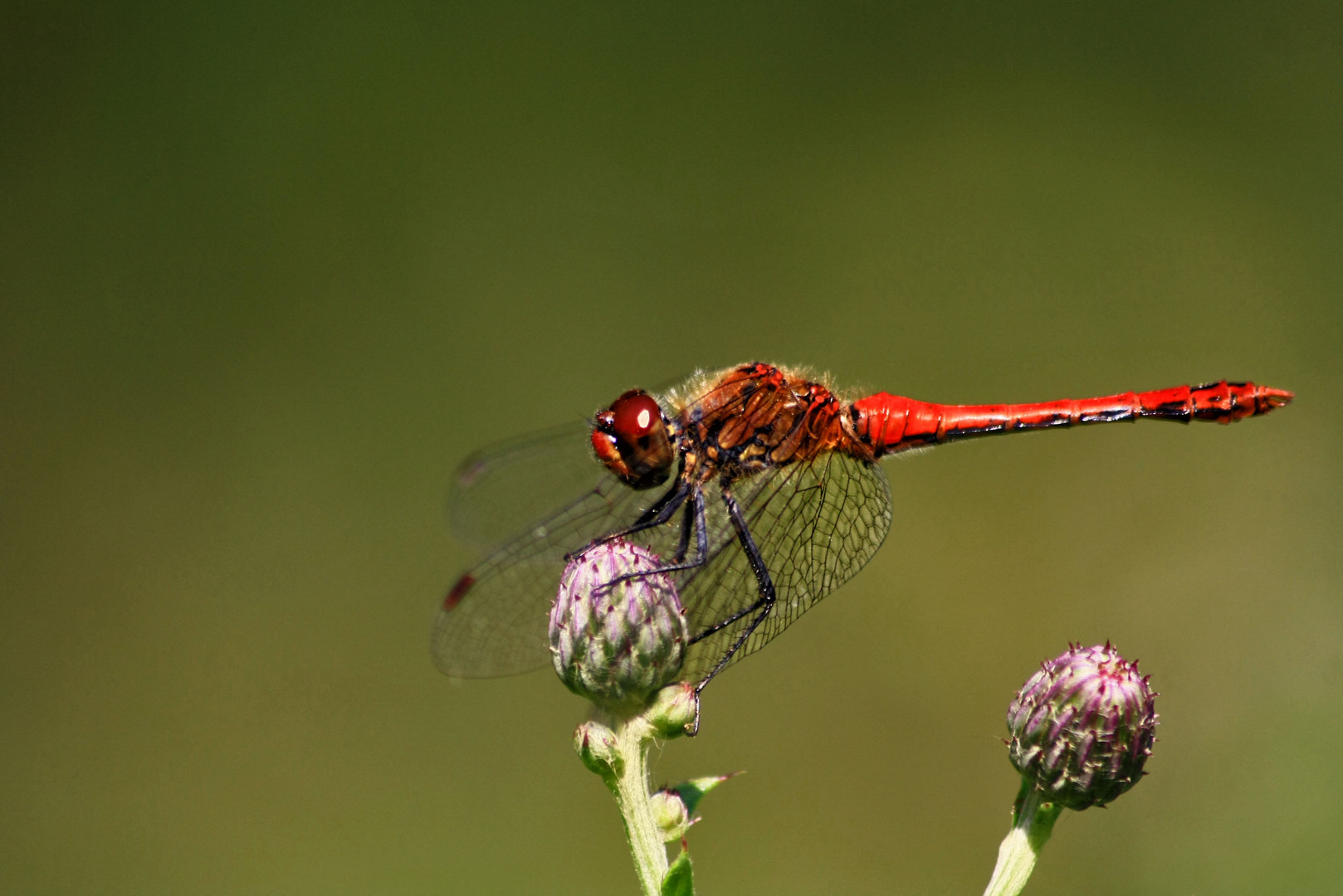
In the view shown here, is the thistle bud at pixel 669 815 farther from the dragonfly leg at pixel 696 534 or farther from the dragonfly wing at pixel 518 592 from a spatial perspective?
the dragonfly wing at pixel 518 592

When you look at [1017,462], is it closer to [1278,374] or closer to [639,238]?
[1278,374]

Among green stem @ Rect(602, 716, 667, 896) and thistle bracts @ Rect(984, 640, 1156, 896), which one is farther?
thistle bracts @ Rect(984, 640, 1156, 896)

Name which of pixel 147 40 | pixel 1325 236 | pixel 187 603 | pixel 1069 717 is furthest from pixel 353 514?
pixel 1325 236

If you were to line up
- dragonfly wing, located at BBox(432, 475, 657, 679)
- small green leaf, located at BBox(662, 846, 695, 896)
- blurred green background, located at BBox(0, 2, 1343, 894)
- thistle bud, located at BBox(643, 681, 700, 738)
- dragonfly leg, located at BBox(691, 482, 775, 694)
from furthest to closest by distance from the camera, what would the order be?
1. blurred green background, located at BBox(0, 2, 1343, 894)
2. dragonfly wing, located at BBox(432, 475, 657, 679)
3. dragonfly leg, located at BBox(691, 482, 775, 694)
4. thistle bud, located at BBox(643, 681, 700, 738)
5. small green leaf, located at BBox(662, 846, 695, 896)

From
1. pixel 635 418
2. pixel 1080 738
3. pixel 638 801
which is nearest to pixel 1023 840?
pixel 1080 738

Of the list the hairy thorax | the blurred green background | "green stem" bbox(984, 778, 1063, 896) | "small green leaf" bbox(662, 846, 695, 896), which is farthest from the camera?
the blurred green background

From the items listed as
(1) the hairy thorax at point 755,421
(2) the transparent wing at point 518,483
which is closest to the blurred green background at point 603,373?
(2) the transparent wing at point 518,483

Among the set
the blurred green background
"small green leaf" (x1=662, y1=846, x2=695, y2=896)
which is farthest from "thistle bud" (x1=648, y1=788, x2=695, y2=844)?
the blurred green background

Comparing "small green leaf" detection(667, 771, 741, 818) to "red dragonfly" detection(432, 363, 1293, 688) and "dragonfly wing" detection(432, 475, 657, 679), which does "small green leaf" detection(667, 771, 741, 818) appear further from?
Result: "dragonfly wing" detection(432, 475, 657, 679)
